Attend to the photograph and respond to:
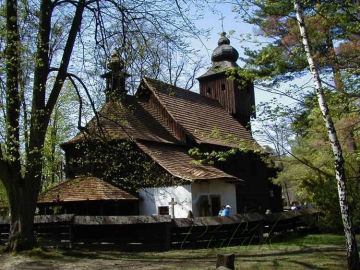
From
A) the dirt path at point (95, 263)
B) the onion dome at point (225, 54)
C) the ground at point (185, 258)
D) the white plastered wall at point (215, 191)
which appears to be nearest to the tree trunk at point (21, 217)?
the ground at point (185, 258)

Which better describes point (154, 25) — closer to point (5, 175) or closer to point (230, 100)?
point (5, 175)

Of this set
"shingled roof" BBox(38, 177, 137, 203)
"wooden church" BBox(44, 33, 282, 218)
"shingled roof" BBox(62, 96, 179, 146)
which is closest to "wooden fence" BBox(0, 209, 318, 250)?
"wooden church" BBox(44, 33, 282, 218)

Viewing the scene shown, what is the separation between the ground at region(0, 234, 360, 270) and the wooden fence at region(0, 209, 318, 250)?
673 mm

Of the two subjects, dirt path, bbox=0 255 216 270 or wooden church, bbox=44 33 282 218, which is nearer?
dirt path, bbox=0 255 216 270

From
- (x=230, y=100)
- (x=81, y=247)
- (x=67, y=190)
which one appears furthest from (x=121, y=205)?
(x=230, y=100)

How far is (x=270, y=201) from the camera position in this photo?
112 ft

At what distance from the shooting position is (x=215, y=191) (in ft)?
81.5

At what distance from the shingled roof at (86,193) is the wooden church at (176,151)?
303 millimetres

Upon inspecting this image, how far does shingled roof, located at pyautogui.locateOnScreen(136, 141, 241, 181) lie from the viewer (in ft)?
75.8

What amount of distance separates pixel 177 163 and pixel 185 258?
12.3 m

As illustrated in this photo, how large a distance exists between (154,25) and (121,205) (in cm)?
1280

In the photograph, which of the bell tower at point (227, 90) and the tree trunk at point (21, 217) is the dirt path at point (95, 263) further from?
the bell tower at point (227, 90)

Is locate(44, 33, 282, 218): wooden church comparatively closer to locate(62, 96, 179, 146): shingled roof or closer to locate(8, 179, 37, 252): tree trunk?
locate(62, 96, 179, 146): shingled roof

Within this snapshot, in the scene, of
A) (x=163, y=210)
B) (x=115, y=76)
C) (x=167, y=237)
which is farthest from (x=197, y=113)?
(x=167, y=237)
